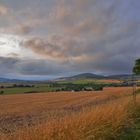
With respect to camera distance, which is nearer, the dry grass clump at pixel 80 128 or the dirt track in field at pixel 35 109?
the dry grass clump at pixel 80 128

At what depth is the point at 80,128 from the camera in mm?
8422

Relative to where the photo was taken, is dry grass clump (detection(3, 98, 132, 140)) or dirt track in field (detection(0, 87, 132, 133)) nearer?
dry grass clump (detection(3, 98, 132, 140))

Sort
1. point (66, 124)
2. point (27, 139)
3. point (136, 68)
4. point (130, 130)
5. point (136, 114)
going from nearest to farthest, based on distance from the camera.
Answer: point (27, 139) → point (66, 124) → point (130, 130) → point (136, 114) → point (136, 68)

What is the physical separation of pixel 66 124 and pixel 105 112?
2905 millimetres

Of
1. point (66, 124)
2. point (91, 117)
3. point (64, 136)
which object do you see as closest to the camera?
point (64, 136)

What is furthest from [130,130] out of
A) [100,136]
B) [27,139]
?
[27,139]

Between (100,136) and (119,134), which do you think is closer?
(100,136)

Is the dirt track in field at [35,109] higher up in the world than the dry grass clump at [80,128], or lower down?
lower down

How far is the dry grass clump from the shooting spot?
7.43 metres

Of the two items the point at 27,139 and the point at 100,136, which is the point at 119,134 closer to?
the point at 100,136

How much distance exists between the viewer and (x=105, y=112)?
433 inches

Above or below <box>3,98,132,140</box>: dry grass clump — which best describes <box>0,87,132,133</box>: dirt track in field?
below

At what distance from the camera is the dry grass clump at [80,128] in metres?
7.43

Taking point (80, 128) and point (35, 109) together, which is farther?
point (35, 109)
